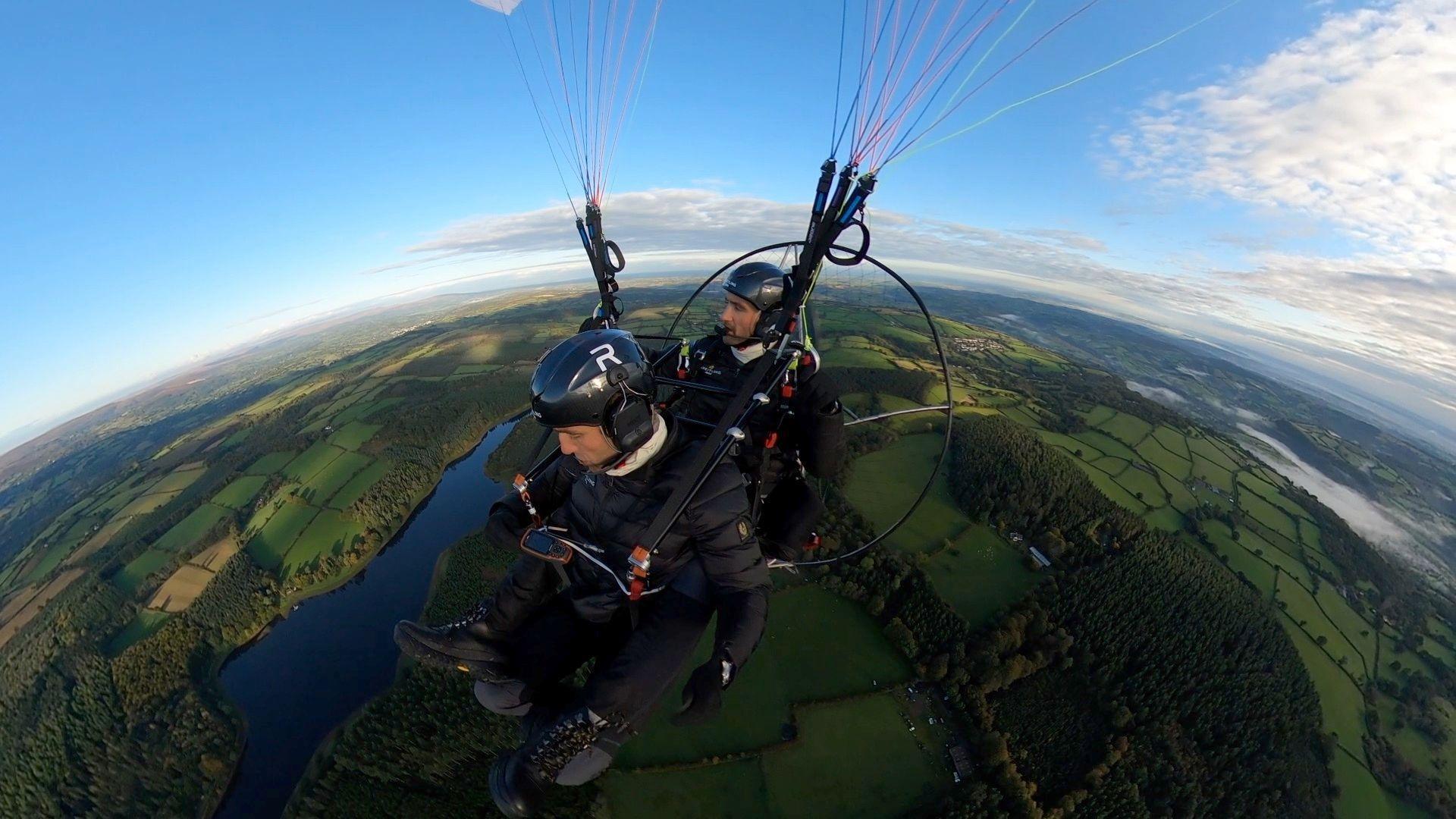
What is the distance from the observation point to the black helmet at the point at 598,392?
2.59 metres

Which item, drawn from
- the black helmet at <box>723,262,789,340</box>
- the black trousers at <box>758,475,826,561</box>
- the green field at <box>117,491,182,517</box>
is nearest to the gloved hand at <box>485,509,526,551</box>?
the black trousers at <box>758,475,826,561</box>

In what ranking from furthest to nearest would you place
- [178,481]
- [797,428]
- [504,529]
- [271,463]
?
[178,481]
[271,463]
[797,428]
[504,529]

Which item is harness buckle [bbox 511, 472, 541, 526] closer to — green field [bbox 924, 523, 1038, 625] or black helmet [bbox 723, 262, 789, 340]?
black helmet [bbox 723, 262, 789, 340]

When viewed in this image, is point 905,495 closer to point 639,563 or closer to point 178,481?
point 639,563

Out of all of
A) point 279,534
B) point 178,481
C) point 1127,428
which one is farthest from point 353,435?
point 1127,428

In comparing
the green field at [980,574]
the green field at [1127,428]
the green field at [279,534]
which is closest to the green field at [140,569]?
the green field at [279,534]

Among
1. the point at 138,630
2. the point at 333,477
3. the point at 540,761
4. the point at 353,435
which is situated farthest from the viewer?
the point at 353,435

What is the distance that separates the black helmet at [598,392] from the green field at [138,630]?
45.7m

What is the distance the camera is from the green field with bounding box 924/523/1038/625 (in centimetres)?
2498

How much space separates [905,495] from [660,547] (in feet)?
102

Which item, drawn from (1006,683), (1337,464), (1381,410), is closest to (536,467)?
(1006,683)

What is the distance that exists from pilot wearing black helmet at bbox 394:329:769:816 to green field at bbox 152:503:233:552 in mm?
49695

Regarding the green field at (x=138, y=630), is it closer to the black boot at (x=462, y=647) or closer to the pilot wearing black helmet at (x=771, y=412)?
the black boot at (x=462, y=647)

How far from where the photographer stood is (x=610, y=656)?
306 centimetres
